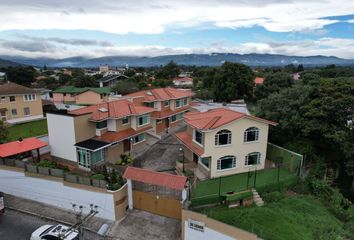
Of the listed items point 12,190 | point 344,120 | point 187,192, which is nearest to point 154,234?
point 187,192

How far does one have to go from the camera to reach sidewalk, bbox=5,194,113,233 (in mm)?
18594

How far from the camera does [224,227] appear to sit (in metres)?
14.7

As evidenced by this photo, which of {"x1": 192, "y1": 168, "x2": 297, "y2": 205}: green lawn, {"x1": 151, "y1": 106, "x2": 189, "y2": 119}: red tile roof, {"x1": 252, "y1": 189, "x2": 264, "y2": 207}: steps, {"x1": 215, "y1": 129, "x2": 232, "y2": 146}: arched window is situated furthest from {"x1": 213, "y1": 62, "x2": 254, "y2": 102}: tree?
{"x1": 252, "y1": 189, "x2": 264, "y2": 207}: steps

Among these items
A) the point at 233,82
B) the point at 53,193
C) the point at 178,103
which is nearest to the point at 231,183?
the point at 53,193

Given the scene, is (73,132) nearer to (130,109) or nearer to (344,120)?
(130,109)

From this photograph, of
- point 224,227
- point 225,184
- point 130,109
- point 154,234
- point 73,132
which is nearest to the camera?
point 224,227

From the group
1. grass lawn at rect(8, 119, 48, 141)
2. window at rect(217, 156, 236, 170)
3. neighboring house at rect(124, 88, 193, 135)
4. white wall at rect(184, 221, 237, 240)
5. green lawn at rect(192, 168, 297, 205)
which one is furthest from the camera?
neighboring house at rect(124, 88, 193, 135)

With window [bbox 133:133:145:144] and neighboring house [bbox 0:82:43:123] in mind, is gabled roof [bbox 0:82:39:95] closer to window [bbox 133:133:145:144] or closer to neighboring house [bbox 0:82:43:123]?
neighboring house [bbox 0:82:43:123]

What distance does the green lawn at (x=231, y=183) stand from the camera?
18.3 m

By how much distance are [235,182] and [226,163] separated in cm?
209

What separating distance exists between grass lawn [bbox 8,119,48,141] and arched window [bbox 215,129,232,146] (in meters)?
25.2

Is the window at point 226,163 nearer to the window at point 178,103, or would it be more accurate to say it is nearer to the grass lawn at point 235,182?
the grass lawn at point 235,182

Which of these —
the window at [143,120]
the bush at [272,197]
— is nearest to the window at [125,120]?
the window at [143,120]

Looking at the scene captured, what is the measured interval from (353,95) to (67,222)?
27094mm
